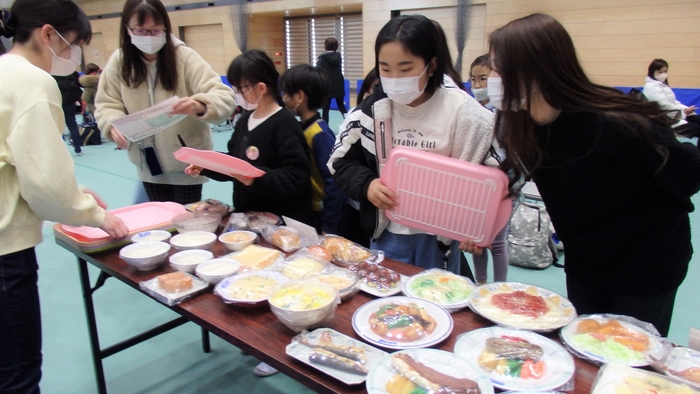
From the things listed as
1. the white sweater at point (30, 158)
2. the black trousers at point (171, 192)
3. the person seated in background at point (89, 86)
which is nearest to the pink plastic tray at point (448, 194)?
the white sweater at point (30, 158)

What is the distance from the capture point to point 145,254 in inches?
55.2

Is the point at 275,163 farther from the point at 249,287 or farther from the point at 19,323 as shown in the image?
the point at 19,323

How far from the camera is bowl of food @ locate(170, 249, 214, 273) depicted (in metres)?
1.35

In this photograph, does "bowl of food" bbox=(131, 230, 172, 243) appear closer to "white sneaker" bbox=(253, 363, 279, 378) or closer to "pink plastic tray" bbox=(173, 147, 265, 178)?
"pink plastic tray" bbox=(173, 147, 265, 178)

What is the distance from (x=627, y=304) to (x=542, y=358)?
0.43 m

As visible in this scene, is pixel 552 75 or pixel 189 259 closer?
pixel 552 75

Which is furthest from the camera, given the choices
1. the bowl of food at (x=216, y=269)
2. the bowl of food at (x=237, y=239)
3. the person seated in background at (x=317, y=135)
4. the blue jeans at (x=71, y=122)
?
the blue jeans at (x=71, y=122)

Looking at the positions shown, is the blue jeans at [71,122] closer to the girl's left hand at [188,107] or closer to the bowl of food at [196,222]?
the girl's left hand at [188,107]

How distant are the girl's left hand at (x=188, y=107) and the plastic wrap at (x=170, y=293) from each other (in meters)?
0.76

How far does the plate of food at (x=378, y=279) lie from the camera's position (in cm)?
122

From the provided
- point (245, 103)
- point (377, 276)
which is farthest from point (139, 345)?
point (377, 276)

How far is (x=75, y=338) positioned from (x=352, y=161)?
67.6 inches

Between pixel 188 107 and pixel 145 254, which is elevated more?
pixel 188 107

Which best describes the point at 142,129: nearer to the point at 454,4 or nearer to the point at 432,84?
the point at 432,84
